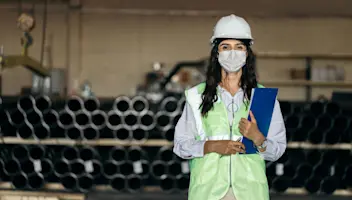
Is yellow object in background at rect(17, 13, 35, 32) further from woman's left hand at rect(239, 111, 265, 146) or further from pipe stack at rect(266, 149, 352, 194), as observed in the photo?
woman's left hand at rect(239, 111, 265, 146)

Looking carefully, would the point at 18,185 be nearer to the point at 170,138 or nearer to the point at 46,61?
the point at 170,138

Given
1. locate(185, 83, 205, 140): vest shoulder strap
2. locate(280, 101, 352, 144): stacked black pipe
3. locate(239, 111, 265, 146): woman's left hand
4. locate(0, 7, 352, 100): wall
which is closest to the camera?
locate(239, 111, 265, 146): woman's left hand

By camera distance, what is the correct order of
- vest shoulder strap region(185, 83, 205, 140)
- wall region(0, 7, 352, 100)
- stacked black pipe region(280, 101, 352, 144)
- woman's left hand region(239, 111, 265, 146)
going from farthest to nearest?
wall region(0, 7, 352, 100) → stacked black pipe region(280, 101, 352, 144) → vest shoulder strap region(185, 83, 205, 140) → woman's left hand region(239, 111, 265, 146)

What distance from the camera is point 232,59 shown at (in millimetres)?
1558

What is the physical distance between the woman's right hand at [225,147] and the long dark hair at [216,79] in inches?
4.2

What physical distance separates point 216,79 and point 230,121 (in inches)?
5.3

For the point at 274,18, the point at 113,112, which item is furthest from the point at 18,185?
the point at 274,18

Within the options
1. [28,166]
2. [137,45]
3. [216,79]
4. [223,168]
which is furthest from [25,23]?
[137,45]

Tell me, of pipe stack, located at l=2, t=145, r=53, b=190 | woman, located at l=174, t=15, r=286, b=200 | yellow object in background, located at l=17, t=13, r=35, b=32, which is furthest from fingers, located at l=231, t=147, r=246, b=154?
yellow object in background, located at l=17, t=13, r=35, b=32

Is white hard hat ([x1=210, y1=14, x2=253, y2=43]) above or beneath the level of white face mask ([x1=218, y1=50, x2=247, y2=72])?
above

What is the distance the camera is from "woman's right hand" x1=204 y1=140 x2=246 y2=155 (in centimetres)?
149

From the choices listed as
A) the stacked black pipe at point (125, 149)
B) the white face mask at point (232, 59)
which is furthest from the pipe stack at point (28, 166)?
the white face mask at point (232, 59)

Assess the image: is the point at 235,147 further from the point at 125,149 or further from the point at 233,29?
the point at 125,149

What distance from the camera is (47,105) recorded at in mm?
2803
